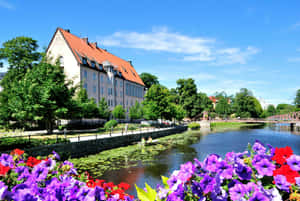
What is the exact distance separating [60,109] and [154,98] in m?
23.1

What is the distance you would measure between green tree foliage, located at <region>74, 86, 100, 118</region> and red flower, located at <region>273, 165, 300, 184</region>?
1048 inches

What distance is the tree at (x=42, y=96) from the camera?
74.2 feet

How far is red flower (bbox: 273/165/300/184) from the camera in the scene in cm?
177

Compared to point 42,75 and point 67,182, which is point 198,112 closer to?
point 42,75

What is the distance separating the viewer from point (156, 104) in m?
44.0

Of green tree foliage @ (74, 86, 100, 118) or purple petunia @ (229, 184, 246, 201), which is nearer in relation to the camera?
purple petunia @ (229, 184, 246, 201)

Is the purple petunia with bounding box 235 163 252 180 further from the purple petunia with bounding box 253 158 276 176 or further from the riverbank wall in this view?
the riverbank wall

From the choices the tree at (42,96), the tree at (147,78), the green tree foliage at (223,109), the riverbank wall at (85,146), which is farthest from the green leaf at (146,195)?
the green tree foliage at (223,109)

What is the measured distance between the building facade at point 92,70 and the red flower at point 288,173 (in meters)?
28.3

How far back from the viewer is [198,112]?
7819 cm

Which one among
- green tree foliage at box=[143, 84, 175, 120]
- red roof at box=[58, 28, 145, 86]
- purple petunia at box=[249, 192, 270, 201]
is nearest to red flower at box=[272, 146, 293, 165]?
purple petunia at box=[249, 192, 270, 201]

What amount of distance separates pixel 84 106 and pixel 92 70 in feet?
44.9

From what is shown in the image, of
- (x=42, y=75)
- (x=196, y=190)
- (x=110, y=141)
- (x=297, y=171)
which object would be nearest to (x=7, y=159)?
(x=196, y=190)

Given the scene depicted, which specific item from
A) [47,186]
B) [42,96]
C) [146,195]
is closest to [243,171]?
[146,195]
